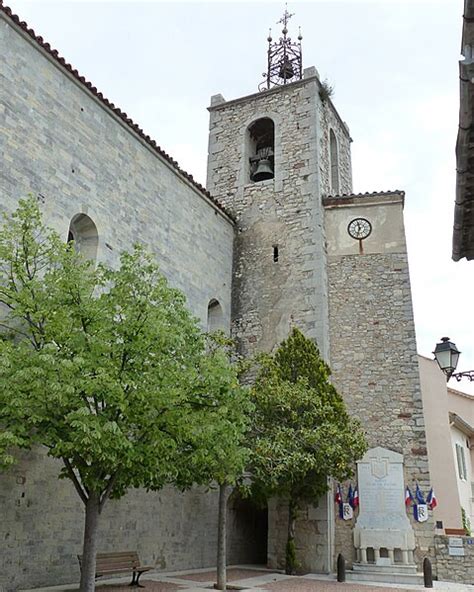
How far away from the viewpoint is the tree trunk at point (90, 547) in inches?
321

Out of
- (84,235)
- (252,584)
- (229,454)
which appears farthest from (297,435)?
(84,235)

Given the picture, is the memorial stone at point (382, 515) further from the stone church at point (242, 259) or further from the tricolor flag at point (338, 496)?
the tricolor flag at point (338, 496)

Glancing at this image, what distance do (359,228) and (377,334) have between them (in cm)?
340

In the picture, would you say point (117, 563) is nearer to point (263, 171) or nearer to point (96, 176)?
point (96, 176)

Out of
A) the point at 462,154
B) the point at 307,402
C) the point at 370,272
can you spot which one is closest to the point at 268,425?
the point at 307,402

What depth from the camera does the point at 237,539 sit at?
15.4 metres

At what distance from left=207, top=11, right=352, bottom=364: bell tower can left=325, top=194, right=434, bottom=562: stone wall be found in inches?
24.0

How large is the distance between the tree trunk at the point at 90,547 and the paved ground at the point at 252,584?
1689 millimetres

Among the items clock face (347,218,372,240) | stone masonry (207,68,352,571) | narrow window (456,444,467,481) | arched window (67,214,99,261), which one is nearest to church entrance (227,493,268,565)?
stone masonry (207,68,352,571)

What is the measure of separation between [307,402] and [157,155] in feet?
24.6

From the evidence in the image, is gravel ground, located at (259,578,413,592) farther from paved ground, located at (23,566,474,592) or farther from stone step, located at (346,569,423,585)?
stone step, located at (346,569,423,585)

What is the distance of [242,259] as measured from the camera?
1791 centimetres

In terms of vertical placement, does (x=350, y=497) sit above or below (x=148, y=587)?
above

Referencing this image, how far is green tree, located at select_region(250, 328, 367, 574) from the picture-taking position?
1235 cm
